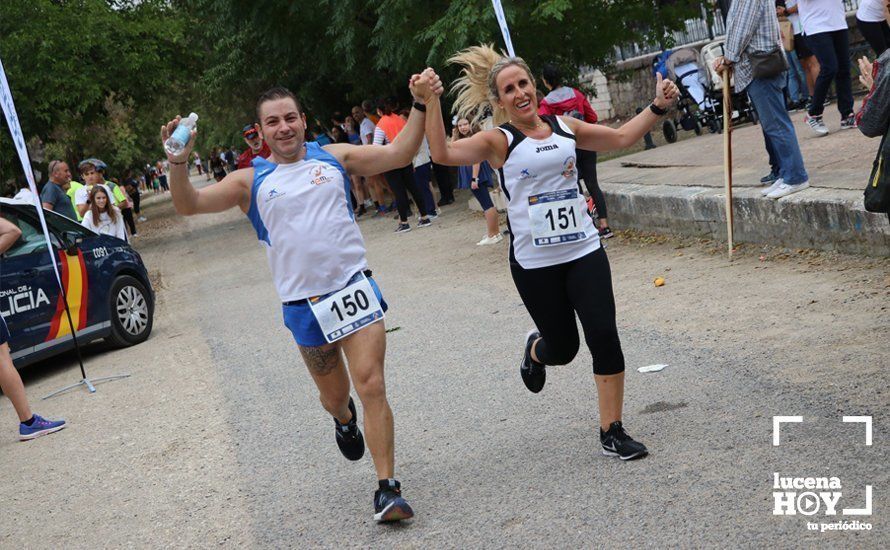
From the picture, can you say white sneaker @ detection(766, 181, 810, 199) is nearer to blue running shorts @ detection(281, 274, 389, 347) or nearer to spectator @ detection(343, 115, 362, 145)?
blue running shorts @ detection(281, 274, 389, 347)

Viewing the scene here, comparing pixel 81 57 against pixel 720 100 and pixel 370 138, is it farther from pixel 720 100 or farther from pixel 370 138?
pixel 720 100

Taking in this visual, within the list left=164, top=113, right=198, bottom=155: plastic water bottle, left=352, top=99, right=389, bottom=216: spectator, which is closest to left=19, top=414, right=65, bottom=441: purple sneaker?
left=164, top=113, right=198, bottom=155: plastic water bottle

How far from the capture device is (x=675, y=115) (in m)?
23.4

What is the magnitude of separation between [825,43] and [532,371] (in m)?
8.09

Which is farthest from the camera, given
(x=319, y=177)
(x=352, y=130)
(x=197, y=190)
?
(x=352, y=130)

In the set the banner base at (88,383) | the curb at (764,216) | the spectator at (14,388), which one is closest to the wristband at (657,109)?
the curb at (764,216)

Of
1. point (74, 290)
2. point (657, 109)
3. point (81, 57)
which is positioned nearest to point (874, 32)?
point (657, 109)

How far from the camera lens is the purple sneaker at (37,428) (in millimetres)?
8461

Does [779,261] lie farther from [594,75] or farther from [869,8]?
[594,75]

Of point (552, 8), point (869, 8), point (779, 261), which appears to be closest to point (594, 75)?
point (552, 8)

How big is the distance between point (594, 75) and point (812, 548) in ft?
101

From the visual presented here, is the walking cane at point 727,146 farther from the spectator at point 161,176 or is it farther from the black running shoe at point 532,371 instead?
the spectator at point 161,176

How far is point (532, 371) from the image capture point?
252 inches

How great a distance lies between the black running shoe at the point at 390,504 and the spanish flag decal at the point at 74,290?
6.91 metres
